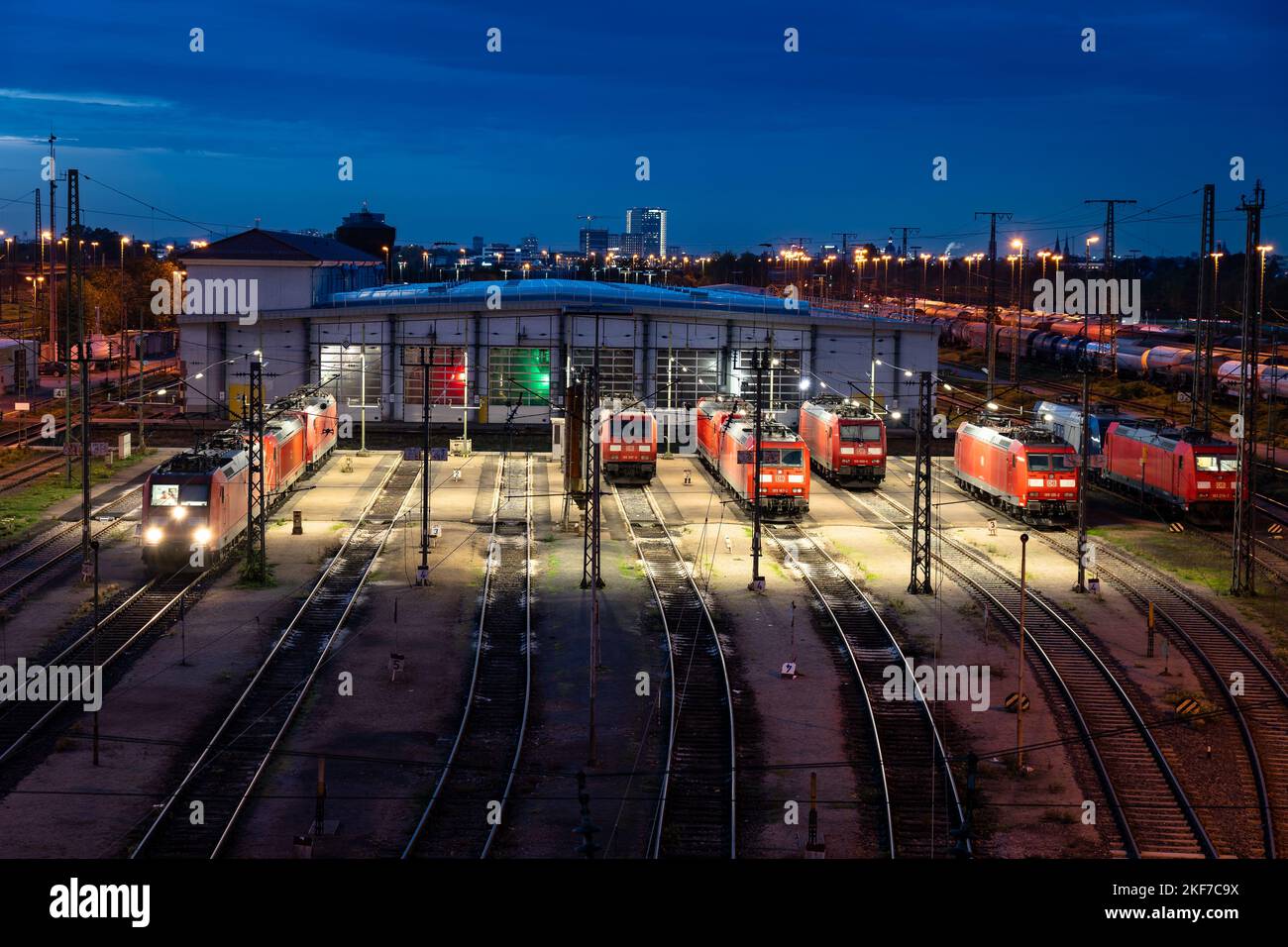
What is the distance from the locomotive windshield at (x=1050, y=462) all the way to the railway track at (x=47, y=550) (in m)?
29.4

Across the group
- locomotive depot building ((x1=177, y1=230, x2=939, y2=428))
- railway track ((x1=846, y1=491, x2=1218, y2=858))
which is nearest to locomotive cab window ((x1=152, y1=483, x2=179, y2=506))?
railway track ((x1=846, y1=491, x2=1218, y2=858))

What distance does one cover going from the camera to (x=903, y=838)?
20.2 meters

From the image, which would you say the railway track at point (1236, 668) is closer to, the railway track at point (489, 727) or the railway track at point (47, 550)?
the railway track at point (489, 727)

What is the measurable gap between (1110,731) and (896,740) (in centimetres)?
407

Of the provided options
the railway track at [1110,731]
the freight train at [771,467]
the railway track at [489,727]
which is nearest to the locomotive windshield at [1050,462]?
the freight train at [771,467]

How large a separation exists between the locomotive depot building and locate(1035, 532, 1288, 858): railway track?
32.6 m

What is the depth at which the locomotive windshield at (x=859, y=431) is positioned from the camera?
53.8 meters

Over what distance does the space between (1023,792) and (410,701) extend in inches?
452

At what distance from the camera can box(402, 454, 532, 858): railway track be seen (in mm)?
19984

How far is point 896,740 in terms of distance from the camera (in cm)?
2447

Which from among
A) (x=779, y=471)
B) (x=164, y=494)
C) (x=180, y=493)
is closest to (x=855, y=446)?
(x=779, y=471)

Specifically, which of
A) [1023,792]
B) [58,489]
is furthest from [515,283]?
[1023,792]

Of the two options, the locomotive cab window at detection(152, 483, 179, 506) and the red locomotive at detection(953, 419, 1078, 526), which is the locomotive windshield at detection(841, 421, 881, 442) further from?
the locomotive cab window at detection(152, 483, 179, 506)
